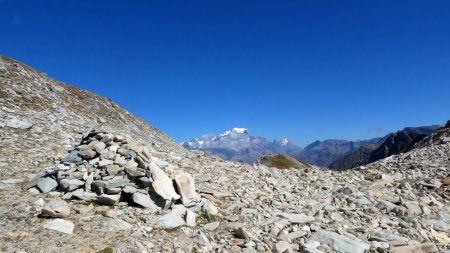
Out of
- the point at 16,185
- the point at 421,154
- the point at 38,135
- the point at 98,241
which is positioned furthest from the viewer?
the point at 421,154

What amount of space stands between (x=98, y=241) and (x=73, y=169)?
5.37 m

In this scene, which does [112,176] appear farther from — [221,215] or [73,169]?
[221,215]

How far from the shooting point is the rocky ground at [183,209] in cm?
1025

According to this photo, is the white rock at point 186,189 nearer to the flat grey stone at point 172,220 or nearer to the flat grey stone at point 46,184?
the flat grey stone at point 172,220

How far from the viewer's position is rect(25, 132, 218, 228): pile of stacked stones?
485 inches

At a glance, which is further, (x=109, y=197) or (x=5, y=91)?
(x=5, y=91)

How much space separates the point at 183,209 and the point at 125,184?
250 centimetres

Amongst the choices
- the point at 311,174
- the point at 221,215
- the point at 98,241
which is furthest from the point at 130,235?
the point at 311,174

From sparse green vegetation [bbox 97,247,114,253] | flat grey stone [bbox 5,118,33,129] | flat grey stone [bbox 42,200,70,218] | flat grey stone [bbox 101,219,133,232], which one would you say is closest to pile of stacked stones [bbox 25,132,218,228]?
flat grey stone [bbox 101,219,133,232]

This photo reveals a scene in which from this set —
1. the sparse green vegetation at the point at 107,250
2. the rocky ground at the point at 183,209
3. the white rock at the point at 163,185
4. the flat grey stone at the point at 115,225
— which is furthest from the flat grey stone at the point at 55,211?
the white rock at the point at 163,185

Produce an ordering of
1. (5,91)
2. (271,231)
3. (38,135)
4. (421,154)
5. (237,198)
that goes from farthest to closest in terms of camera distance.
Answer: (421,154) → (5,91) → (38,135) → (237,198) → (271,231)

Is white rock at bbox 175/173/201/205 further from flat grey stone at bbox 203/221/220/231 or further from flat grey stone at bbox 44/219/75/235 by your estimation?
flat grey stone at bbox 44/219/75/235

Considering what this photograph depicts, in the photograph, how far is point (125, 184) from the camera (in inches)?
518

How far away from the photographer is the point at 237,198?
14852mm
